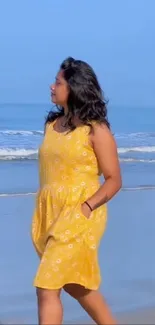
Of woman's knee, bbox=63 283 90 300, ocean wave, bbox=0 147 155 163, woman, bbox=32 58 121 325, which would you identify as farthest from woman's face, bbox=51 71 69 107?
ocean wave, bbox=0 147 155 163

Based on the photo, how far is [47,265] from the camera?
4074 mm

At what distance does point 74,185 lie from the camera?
4203mm

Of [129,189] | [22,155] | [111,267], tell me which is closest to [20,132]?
[22,155]

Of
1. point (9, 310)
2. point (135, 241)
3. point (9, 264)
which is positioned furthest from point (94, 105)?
point (135, 241)

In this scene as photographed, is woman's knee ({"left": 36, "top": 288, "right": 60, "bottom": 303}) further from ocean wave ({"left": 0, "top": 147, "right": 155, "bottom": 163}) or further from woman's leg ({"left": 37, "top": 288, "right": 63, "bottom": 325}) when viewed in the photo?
ocean wave ({"left": 0, "top": 147, "right": 155, "bottom": 163})

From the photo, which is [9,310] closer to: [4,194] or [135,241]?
[135,241]

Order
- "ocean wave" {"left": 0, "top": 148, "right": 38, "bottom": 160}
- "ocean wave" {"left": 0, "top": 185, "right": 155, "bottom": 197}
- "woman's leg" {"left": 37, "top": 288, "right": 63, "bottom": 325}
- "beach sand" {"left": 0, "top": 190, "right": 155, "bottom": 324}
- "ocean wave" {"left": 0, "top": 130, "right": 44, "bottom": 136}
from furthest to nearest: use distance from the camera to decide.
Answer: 1. "ocean wave" {"left": 0, "top": 130, "right": 44, "bottom": 136}
2. "ocean wave" {"left": 0, "top": 148, "right": 38, "bottom": 160}
3. "ocean wave" {"left": 0, "top": 185, "right": 155, "bottom": 197}
4. "beach sand" {"left": 0, "top": 190, "right": 155, "bottom": 324}
5. "woman's leg" {"left": 37, "top": 288, "right": 63, "bottom": 325}

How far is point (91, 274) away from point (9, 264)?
2529 mm

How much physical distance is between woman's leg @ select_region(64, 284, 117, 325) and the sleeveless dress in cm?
11

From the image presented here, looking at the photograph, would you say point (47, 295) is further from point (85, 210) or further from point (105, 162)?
point (105, 162)

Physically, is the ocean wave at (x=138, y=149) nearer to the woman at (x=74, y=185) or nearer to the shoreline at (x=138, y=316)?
the shoreline at (x=138, y=316)

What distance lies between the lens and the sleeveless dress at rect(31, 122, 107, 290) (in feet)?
13.5

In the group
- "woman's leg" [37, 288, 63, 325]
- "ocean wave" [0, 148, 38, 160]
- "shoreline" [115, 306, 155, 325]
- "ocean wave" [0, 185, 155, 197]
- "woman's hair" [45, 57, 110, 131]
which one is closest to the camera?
"woman's leg" [37, 288, 63, 325]

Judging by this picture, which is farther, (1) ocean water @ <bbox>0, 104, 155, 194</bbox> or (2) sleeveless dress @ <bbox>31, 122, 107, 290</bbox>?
(1) ocean water @ <bbox>0, 104, 155, 194</bbox>
